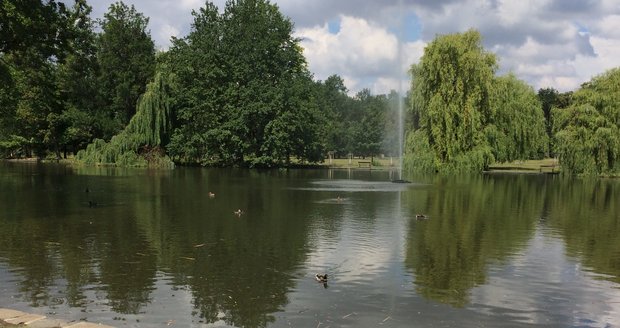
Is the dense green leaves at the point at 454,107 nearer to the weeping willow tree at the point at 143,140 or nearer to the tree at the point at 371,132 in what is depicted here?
the weeping willow tree at the point at 143,140

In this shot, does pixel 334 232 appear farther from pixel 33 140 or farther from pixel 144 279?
pixel 33 140

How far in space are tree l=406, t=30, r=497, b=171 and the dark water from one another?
24.6 m

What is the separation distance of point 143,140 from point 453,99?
120 ft

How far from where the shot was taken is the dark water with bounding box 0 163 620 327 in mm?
10430

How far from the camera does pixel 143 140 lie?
216 ft

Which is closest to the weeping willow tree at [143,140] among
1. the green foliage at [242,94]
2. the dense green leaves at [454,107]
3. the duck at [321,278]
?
the green foliage at [242,94]

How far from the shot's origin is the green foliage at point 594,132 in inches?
2058

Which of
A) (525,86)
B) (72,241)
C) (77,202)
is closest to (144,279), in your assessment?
(72,241)

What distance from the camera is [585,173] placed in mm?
53656

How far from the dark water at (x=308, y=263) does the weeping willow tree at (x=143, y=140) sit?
3617 centimetres

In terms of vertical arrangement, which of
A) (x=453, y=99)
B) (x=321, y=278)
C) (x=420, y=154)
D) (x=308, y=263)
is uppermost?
(x=453, y=99)

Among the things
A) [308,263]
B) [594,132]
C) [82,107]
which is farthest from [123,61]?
[308,263]

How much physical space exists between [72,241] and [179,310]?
325 inches

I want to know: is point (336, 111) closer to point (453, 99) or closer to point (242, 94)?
Answer: point (242, 94)
